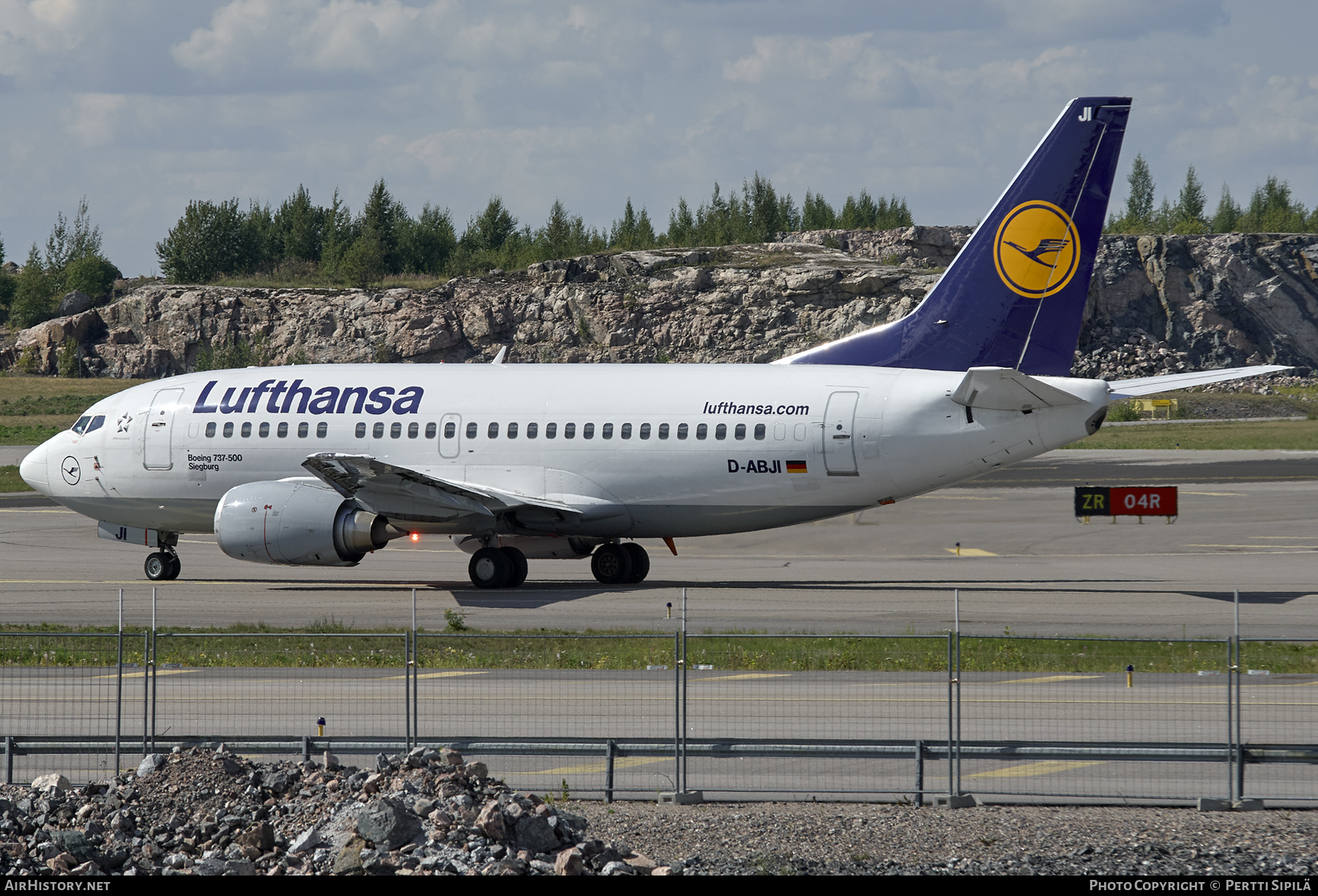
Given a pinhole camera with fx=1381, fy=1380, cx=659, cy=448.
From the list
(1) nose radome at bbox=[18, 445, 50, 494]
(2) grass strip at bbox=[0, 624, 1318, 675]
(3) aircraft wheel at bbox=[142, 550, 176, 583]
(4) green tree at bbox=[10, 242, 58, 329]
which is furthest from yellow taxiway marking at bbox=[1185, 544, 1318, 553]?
(4) green tree at bbox=[10, 242, 58, 329]

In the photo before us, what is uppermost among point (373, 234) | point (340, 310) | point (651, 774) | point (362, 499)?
point (373, 234)

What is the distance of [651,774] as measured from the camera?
14.1 metres

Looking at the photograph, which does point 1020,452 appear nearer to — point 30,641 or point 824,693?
point 824,693

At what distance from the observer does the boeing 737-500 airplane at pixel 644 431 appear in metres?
27.5

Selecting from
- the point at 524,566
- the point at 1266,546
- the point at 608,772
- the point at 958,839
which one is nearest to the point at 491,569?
the point at 524,566

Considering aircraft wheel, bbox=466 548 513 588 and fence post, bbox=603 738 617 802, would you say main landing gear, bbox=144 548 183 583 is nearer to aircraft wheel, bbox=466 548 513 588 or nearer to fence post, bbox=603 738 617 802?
aircraft wheel, bbox=466 548 513 588

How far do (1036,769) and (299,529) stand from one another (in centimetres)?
1828

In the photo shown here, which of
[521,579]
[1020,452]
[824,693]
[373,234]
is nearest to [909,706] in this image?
[824,693]

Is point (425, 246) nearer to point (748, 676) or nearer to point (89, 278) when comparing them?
point (89, 278)

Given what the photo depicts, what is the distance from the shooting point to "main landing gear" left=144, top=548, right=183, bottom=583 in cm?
3170

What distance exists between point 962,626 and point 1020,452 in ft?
14.8

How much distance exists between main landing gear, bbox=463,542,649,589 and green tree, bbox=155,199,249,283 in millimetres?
129833

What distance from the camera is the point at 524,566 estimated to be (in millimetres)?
30000

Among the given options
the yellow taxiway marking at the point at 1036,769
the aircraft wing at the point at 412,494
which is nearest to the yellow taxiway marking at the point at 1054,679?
the yellow taxiway marking at the point at 1036,769
